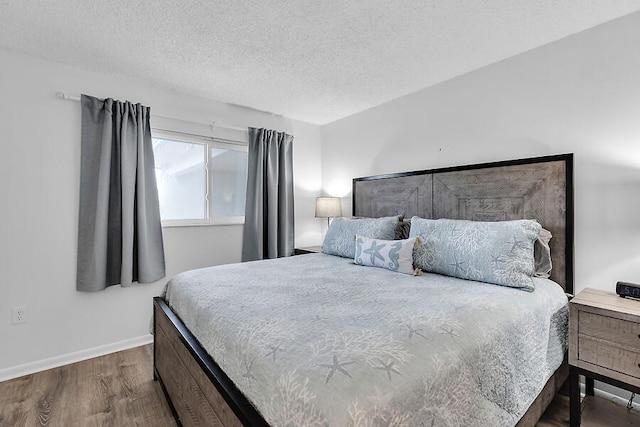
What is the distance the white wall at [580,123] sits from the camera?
1.86m

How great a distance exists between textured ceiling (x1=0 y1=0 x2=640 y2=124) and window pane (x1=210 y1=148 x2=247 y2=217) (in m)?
0.83

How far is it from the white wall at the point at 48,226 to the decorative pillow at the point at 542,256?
318 cm

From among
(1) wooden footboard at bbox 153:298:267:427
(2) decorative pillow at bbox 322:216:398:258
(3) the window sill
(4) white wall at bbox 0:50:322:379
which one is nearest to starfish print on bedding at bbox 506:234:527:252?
(2) decorative pillow at bbox 322:216:398:258

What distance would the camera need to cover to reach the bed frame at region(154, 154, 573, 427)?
1.21 m

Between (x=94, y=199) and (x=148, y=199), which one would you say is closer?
(x=94, y=199)

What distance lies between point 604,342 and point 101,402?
9.51ft

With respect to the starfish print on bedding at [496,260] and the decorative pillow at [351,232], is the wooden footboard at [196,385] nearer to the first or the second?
the starfish print on bedding at [496,260]

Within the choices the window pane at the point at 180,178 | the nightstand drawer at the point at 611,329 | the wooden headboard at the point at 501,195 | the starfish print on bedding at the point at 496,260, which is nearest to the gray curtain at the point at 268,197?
the window pane at the point at 180,178

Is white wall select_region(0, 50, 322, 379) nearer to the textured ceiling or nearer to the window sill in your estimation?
the textured ceiling

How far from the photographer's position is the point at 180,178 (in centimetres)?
319

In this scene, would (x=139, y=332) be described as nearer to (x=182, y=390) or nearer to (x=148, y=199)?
(x=148, y=199)

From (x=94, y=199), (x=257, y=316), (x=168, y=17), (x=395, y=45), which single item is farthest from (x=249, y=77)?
(x=257, y=316)

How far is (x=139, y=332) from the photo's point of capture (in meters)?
2.83

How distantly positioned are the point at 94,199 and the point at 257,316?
213cm
